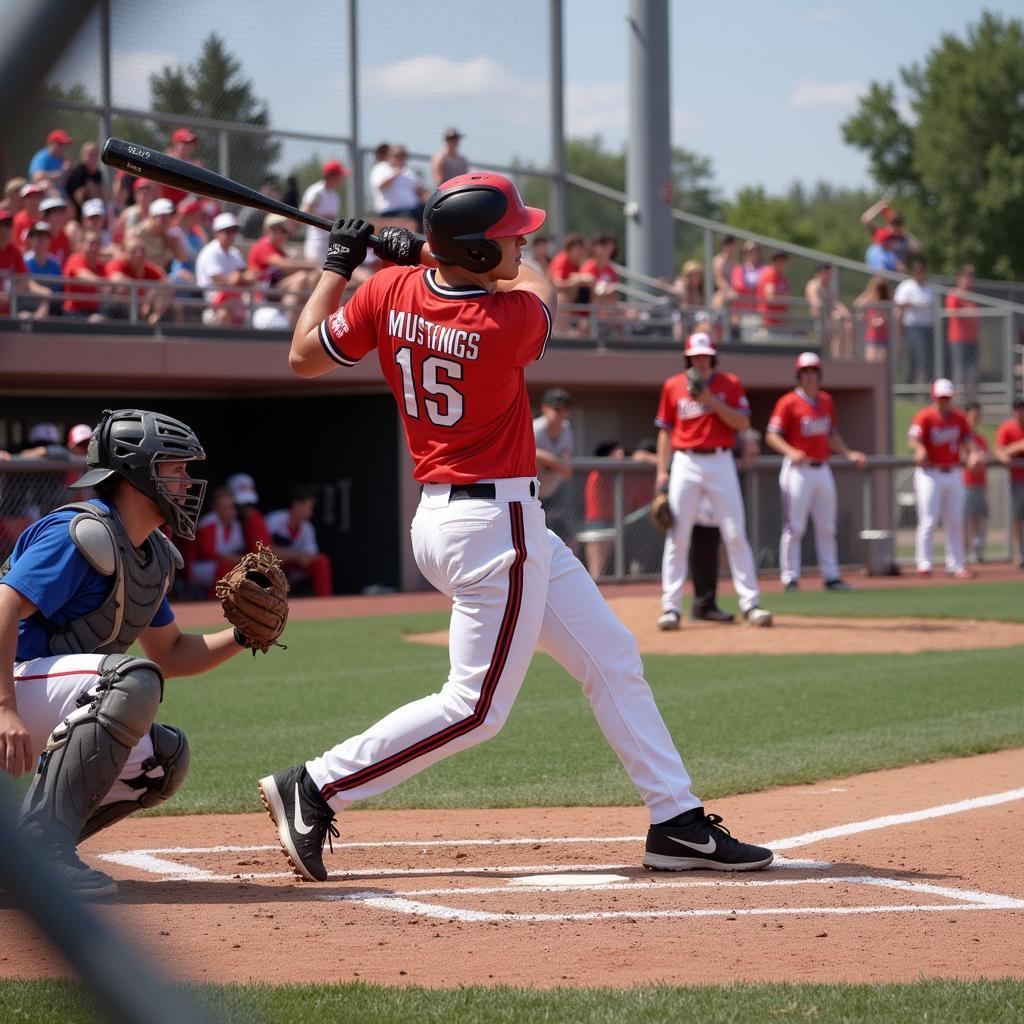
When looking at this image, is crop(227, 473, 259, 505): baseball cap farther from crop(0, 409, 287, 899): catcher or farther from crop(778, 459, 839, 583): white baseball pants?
crop(0, 409, 287, 899): catcher

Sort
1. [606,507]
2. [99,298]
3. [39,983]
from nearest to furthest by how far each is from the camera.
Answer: [39,983], [99,298], [606,507]

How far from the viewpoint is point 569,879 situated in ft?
15.5

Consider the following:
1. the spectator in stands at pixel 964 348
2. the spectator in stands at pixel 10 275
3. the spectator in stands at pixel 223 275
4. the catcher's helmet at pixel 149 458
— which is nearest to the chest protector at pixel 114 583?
the catcher's helmet at pixel 149 458

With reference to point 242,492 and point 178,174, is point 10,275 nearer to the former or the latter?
point 242,492

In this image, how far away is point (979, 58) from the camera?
167 ft

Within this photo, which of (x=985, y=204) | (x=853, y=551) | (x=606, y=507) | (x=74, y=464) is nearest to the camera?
(x=74, y=464)

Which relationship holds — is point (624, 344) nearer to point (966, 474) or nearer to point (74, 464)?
point (966, 474)

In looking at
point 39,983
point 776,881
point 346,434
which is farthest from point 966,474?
point 39,983

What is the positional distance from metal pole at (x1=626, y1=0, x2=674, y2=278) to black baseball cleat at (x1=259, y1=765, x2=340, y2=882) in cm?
2053

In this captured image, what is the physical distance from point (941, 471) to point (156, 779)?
616 inches

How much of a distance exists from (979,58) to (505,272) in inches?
2004

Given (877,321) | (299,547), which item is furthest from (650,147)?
(299,547)

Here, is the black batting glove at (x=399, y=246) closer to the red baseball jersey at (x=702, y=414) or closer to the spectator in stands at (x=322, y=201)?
the red baseball jersey at (x=702, y=414)

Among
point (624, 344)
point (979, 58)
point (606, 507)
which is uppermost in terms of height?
point (979, 58)
